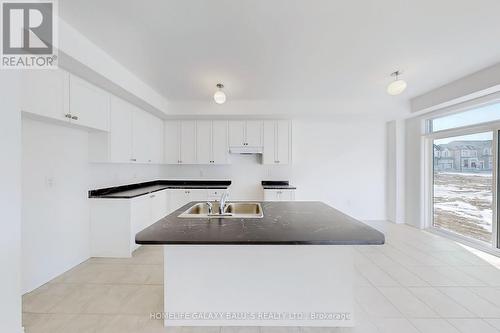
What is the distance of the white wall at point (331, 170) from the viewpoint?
518 cm

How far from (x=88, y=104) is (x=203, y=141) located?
228cm

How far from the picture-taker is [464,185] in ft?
12.6

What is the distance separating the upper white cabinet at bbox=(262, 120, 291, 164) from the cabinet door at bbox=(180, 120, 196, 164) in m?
1.46

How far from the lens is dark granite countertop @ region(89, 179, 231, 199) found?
331 cm

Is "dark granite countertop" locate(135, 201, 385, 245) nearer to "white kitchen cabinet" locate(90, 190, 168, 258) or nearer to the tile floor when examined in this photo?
the tile floor

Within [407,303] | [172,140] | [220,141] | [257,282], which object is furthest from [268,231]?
[172,140]

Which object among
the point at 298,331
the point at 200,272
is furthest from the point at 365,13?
the point at 298,331

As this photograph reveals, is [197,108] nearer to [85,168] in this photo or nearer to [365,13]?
[85,168]

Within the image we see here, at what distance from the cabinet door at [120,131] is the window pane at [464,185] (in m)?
5.33

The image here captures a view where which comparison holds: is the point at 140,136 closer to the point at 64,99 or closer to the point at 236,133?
the point at 64,99

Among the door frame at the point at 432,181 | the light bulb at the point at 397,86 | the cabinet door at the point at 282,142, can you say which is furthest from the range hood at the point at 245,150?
the door frame at the point at 432,181

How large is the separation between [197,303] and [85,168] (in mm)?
2469

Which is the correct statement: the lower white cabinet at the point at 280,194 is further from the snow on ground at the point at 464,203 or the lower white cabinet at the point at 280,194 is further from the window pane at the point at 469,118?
the window pane at the point at 469,118

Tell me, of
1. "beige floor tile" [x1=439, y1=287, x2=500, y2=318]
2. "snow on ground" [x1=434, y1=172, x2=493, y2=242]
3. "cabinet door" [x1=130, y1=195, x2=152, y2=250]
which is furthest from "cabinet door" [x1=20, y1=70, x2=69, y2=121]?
"snow on ground" [x1=434, y1=172, x2=493, y2=242]
